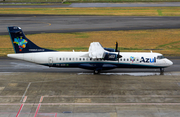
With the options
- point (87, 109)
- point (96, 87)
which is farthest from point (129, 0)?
point (87, 109)

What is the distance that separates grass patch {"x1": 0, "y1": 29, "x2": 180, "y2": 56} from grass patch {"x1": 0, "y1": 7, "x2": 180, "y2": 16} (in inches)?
711

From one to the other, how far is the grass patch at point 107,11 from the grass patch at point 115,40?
18054 mm

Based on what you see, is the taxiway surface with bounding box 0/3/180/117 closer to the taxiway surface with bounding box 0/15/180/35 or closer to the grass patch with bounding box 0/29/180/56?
the grass patch with bounding box 0/29/180/56

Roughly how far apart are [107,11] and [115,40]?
28.2 meters

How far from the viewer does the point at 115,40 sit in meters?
54.6

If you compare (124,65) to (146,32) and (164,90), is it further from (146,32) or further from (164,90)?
(146,32)

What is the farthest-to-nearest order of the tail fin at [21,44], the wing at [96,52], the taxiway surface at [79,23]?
the taxiway surface at [79,23] → the tail fin at [21,44] → the wing at [96,52]

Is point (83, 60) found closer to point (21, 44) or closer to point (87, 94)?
point (87, 94)

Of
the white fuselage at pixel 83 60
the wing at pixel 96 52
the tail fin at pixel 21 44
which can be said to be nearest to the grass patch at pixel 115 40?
the tail fin at pixel 21 44

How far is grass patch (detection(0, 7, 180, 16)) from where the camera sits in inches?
3034

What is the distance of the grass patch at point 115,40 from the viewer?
4956cm


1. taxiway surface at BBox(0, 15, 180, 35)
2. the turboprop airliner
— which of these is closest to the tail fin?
the turboprop airliner

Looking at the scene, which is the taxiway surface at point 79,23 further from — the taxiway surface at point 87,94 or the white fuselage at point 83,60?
the taxiway surface at point 87,94

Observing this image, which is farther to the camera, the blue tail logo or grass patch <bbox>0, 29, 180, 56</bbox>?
grass patch <bbox>0, 29, 180, 56</bbox>
